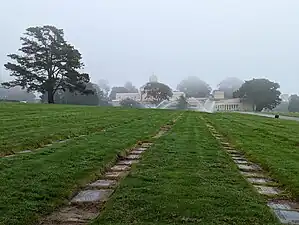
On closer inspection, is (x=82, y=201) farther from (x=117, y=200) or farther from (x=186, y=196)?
(x=186, y=196)

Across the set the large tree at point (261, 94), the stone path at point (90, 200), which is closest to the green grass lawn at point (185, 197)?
the stone path at point (90, 200)

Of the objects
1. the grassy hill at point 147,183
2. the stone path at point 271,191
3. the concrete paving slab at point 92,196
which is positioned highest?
the grassy hill at point 147,183

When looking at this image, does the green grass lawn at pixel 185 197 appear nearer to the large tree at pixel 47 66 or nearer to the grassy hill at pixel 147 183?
the grassy hill at pixel 147 183

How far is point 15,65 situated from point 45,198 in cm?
6710

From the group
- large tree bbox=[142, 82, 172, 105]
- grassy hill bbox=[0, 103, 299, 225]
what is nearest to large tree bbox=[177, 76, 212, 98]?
large tree bbox=[142, 82, 172, 105]

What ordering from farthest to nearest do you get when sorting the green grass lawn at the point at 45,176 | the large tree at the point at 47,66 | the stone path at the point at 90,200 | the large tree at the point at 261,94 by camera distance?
1. the large tree at the point at 261,94
2. the large tree at the point at 47,66
3. the green grass lawn at the point at 45,176
4. the stone path at the point at 90,200

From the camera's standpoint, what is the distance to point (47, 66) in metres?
71.0

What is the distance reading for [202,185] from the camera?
8336 mm

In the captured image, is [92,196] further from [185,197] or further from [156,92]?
[156,92]

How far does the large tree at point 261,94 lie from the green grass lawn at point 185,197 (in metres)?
112

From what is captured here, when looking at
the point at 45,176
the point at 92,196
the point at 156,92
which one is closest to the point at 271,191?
the point at 92,196

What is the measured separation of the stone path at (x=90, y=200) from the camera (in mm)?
6223

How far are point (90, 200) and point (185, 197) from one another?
158 cm

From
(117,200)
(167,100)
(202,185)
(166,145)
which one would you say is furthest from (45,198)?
(167,100)
